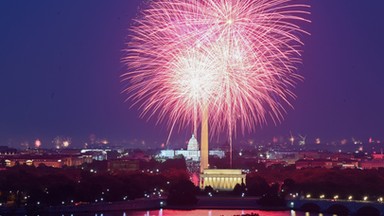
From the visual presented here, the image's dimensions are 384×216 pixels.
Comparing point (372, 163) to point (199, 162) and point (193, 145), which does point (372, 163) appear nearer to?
point (199, 162)

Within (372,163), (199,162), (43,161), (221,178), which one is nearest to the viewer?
(221,178)

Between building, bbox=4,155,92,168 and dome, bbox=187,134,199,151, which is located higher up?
dome, bbox=187,134,199,151

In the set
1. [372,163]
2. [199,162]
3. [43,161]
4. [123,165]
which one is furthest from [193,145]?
[43,161]

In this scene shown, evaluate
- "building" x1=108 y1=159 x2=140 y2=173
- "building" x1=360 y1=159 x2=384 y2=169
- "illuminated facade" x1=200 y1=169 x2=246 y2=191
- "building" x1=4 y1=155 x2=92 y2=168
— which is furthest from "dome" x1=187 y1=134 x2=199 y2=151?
"illuminated facade" x1=200 y1=169 x2=246 y2=191

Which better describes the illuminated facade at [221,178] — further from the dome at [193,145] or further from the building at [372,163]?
the dome at [193,145]

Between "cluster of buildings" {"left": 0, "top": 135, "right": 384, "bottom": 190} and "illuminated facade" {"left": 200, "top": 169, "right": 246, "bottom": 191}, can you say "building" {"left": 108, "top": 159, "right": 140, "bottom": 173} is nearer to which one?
"cluster of buildings" {"left": 0, "top": 135, "right": 384, "bottom": 190}

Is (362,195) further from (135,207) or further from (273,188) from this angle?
(135,207)

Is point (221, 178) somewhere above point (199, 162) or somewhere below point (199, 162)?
below

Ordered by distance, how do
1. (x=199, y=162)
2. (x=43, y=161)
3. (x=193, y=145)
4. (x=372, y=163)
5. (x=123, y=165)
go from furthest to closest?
(x=193, y=145)
(x=199, y=162)
(x=372, y=163)
(x=43, y=161)
(x=123, y=165)

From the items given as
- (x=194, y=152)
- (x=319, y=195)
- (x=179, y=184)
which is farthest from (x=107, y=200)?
(x=194, y=152)
